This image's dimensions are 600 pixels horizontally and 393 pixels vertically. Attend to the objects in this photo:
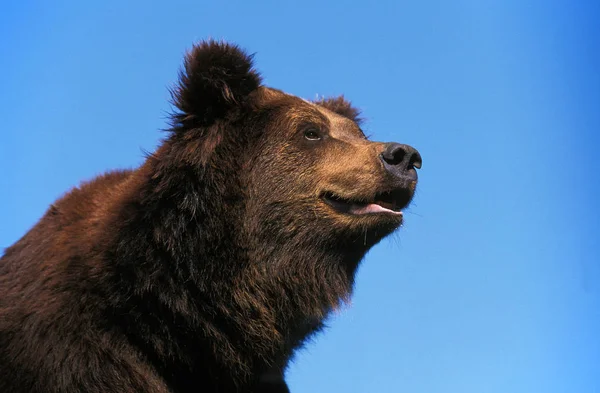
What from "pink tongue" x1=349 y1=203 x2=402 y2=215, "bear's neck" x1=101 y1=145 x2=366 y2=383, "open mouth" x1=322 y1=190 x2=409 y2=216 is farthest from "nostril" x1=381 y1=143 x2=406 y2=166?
"bear's neck" x1=101 y1=145 x2=366 y2=383

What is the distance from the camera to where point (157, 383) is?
15.8ft

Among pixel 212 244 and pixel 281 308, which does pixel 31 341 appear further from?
pixel 281 308

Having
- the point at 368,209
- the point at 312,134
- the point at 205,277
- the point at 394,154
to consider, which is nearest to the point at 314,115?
the point at 312,134

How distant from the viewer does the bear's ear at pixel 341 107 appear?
6660mm

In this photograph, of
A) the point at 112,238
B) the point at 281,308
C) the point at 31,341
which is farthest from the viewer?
the point at 281,308

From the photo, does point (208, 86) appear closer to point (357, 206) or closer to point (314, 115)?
point (314, 115)

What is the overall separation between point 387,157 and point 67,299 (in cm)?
230

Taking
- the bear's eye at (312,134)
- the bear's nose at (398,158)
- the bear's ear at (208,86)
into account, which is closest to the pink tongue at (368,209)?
the bear's nose at (398,158)

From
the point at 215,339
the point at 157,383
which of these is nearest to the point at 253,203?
the point at 215,339

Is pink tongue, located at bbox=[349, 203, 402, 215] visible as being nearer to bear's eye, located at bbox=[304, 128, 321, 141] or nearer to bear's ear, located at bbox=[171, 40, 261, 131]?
bear's eye, located at bbox=[304, 128, 321, 141]

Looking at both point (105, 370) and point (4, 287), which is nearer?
point (105, 370)

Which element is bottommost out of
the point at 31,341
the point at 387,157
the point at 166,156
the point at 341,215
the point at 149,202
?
the point at 31,341

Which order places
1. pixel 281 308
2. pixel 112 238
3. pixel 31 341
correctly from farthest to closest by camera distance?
pixel 281 308, pixel 112 238, pixel 31 341

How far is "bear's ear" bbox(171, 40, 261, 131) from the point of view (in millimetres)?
5445
